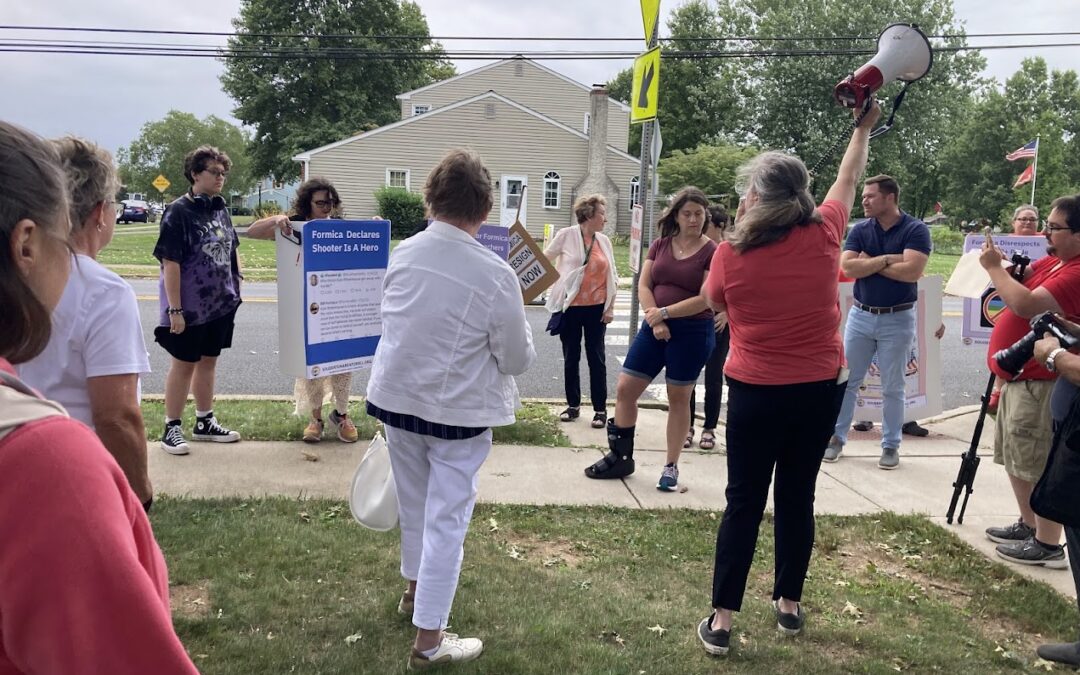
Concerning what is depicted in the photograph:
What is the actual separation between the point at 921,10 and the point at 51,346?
161ft

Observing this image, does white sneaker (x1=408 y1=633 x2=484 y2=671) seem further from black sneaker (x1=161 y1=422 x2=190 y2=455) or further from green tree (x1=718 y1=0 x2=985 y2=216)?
green tree (x1=718 y1=0 x2=985 y2=216)

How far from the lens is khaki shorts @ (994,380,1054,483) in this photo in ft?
13.8

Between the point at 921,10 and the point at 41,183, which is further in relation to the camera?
the point at 921,10

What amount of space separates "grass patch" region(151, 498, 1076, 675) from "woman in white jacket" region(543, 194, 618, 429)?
7.09ft

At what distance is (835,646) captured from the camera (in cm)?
339

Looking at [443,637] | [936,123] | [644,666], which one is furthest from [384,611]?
[936,123]

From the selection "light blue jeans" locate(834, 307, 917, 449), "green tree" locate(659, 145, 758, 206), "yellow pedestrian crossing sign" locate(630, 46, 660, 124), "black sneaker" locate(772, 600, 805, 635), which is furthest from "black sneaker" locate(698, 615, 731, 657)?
"green tree" locate(659, 145, 758, 206)

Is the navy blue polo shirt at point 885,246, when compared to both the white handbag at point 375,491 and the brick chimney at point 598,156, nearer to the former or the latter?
the white handbag at point 375,491

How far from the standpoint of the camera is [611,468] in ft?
17.8

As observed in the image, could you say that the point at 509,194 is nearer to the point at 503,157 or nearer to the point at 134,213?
the point at 503,157

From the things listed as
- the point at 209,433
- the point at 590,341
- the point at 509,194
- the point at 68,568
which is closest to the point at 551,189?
the point at 509,194

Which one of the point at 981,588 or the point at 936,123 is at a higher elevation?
the point at 936,123

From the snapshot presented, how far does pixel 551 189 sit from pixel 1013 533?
99.4 ft

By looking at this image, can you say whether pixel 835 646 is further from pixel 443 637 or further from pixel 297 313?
pixel 297 313
